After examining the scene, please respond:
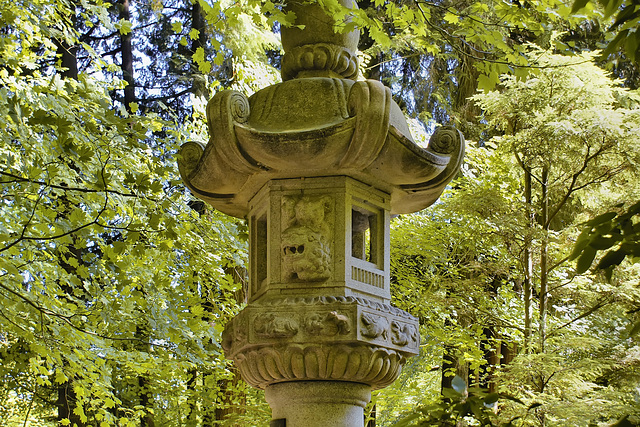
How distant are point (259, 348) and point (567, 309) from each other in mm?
6412

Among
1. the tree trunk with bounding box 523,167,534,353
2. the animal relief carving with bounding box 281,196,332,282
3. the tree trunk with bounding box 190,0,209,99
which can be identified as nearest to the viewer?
the animal relief carving with bounding box 281,196,332,282

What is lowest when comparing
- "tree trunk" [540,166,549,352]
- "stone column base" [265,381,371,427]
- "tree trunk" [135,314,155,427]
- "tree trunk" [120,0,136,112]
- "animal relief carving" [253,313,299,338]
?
"stone column base" [265,381,371,427]

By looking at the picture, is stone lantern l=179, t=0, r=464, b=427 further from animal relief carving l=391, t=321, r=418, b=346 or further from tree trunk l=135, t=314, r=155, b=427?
tree trunk l=135, t=314, r=155, b=427

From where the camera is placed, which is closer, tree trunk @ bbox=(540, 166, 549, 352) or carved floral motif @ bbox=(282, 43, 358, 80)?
carved floral motif @ bbox=(282, 43, 358, 80)

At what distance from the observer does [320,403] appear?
12.0 feet

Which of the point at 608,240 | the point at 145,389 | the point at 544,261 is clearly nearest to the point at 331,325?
the point at 608,240

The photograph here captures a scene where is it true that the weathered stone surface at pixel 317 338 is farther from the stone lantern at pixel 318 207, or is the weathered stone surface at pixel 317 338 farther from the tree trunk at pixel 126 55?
the tree trunk at pixel 126 55

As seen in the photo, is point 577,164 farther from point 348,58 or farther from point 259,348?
point 259,348

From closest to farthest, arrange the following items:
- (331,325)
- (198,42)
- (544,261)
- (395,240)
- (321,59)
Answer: (331,325) → (321,59) → (544,261) → (395,240) → (198,42)

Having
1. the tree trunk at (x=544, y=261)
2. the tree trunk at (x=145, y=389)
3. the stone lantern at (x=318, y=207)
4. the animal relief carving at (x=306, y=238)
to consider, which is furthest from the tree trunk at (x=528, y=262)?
the animal relief carving at (x=306, y=238)

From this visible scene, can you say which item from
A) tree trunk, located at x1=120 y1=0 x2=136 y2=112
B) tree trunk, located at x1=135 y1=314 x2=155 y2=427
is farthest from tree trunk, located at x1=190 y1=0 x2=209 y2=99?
tree trunk, located at x1=135 y1=314 x2=155 y2=427

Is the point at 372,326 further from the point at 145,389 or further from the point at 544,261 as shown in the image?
the point at 145,389

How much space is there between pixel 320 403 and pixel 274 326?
18.2 inches

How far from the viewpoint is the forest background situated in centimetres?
519
